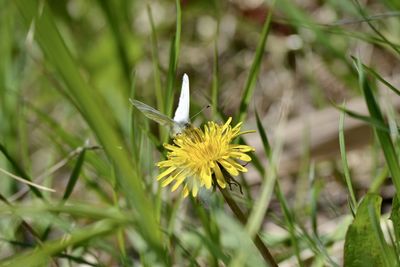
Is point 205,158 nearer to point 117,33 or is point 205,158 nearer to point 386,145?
point 386,145

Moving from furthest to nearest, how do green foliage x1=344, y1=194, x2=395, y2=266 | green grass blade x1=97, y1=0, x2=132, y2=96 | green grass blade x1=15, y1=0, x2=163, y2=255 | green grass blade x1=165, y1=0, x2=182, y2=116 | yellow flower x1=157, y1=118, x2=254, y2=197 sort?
1. green grass blade x1=97, y1=0, x2=132, y2=96
2. green grass blade x1=165, y1=0, x2=182, y2=116
3. green foliage x1=344, y1=194, x2=395, y2=266
4. yellow flower x1=157, y1=118, x2=254, y2=197
5. green grass blade x1=15, y1=0, x2=163, y2=255

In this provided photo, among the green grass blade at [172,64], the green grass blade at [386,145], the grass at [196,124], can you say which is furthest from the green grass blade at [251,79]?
the green grass blade at [386,145]

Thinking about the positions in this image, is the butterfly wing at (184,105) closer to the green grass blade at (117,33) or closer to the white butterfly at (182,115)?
the white butterfly at (182,115)

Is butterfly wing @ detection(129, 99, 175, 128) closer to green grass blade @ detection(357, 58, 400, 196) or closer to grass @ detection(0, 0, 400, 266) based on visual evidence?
grass @ detection(0, 0, 400, 266)

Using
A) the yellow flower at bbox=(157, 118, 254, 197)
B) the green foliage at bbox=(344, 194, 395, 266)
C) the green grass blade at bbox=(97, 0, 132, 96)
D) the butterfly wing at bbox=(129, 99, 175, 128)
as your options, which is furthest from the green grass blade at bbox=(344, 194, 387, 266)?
the green grass blade at bbox=(97, 0, 132, 96)

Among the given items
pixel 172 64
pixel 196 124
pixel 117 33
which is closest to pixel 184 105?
pixel 172 64

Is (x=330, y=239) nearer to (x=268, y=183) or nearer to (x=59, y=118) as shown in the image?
(x=268, y=183)
